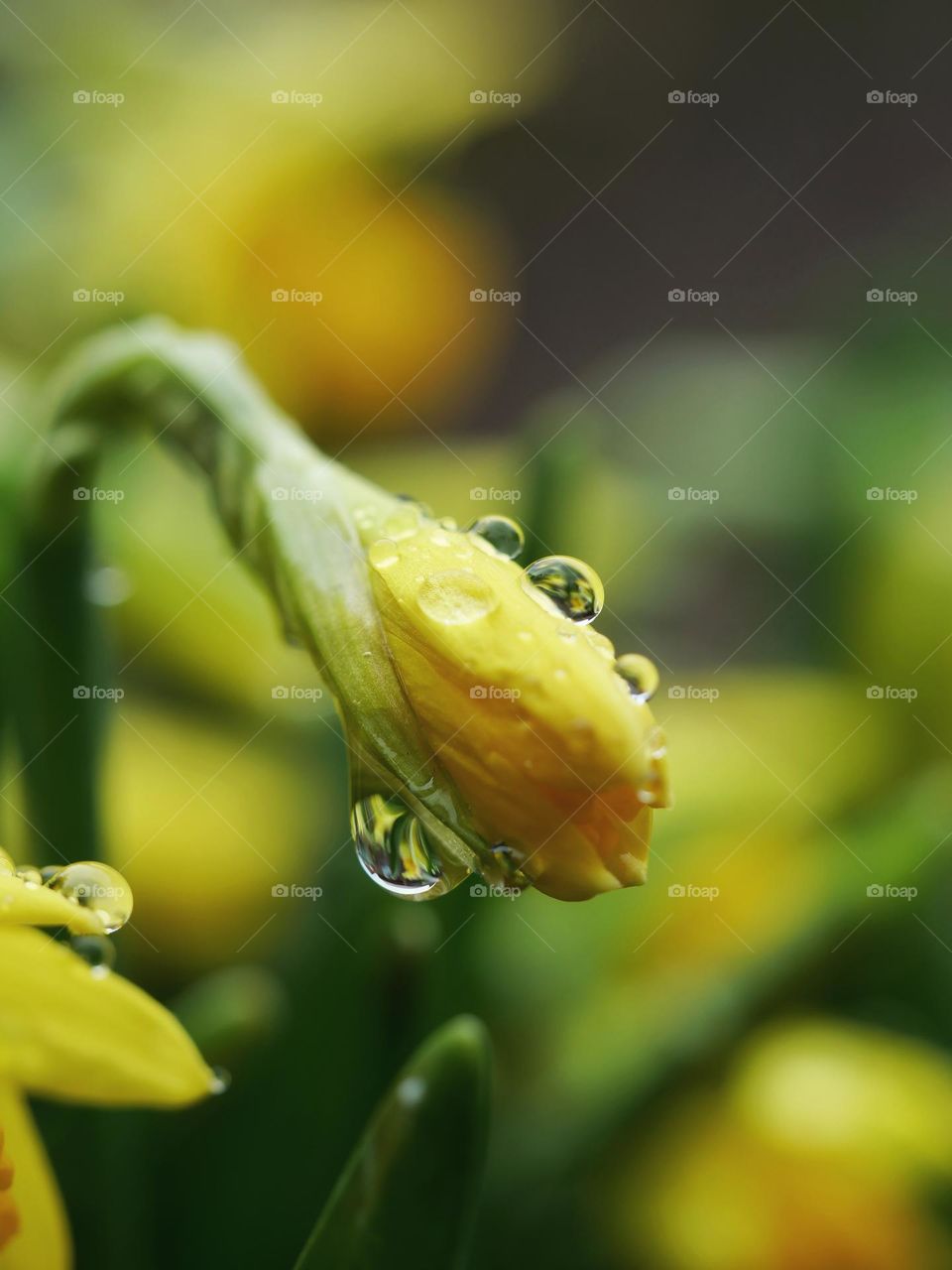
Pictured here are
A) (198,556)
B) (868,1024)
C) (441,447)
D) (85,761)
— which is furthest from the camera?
(441,447)

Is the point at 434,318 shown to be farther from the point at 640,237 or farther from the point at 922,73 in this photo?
the point at 922,73

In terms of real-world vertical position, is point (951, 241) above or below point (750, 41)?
below

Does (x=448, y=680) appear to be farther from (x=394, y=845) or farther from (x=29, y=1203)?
A: (x=29, y=1203)

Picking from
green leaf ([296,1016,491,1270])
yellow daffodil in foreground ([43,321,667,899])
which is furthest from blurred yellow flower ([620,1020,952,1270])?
yellow daffodil in foreground ([43,321,667,899])

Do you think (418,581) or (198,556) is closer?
(418,581)

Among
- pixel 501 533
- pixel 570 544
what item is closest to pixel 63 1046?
pixel 501 533

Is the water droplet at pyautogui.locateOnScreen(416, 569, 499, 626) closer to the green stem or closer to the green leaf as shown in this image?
the green stem

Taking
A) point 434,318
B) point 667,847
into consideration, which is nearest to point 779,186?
point 434,318
